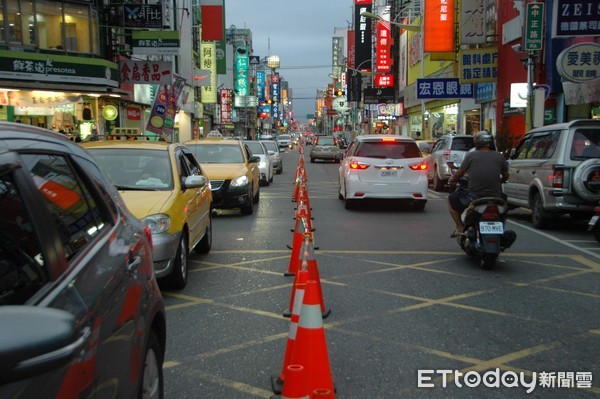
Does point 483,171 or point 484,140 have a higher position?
point 484,140

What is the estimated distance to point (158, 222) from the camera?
247 inches

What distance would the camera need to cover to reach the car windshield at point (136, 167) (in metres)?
7.25

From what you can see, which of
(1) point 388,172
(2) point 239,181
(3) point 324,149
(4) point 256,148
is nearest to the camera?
(2) point 239,181

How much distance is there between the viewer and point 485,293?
658 centimetres

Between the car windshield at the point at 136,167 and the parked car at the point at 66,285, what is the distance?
4182mm

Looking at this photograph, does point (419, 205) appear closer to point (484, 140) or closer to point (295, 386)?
point (484, 140)

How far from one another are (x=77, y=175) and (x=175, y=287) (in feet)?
13.2

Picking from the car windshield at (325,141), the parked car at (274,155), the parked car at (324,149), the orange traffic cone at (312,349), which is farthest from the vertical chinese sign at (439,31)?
the orange traffic cone at (312,349)

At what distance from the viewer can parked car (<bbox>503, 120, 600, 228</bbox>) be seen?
9969 millimetres

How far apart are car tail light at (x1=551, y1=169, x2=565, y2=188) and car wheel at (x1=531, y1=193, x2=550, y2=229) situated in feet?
2.19

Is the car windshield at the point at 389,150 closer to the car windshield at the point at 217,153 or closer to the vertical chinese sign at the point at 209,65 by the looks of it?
the car windshield at the point at 217,153

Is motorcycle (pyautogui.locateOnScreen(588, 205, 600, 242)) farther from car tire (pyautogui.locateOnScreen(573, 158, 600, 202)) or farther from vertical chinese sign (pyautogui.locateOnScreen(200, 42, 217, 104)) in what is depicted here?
vertical chinese sign (pyautogui.locateOnScreen(200, 42, 217, 104))

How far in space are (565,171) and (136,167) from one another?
279 inches

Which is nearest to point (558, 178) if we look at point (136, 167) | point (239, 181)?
point (239, 181)
